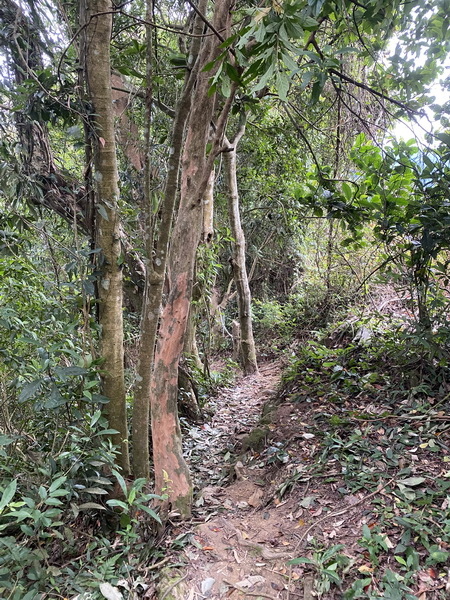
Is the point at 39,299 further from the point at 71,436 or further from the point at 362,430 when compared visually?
the point at 362,430

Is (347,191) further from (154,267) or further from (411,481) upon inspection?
(411,481)

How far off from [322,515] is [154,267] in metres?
1.95

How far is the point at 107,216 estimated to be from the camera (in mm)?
2414

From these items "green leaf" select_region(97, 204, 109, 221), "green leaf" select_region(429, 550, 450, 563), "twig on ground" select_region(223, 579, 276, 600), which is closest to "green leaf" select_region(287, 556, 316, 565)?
"twig on ground" select_region(223, 579, 276, 600)

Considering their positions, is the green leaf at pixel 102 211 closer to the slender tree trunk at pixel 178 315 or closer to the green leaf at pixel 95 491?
the slender tree trunk at pixel 178 315

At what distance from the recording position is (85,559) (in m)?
2.01

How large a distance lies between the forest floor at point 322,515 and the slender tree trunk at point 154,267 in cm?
68

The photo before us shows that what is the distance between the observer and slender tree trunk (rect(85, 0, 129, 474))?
238 cm

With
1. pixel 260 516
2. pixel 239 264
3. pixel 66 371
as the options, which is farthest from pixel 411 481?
pixel 239 264

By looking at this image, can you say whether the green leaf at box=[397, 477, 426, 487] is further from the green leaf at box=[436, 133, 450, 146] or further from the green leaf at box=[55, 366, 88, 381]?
the green leaf at box=[436, 133, 450, 146]

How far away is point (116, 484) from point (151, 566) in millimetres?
578

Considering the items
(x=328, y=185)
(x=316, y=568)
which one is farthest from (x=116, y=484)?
(x=328, y=185)

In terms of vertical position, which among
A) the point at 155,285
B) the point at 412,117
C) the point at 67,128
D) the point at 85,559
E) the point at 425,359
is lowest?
the point at 85,559

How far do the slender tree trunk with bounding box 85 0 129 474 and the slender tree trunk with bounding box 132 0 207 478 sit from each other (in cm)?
15
